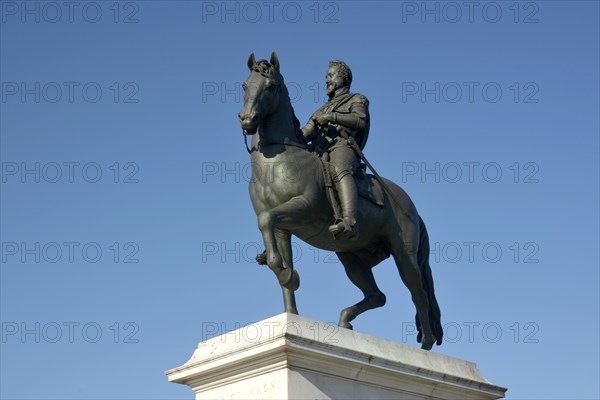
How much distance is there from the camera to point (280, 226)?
11.7m

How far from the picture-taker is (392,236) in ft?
42.7

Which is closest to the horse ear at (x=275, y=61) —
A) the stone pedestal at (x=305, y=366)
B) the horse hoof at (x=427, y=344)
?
the stone pedestal at (x=305, y=366)

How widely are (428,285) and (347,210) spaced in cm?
232

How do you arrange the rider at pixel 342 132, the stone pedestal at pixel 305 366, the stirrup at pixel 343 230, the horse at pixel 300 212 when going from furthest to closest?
the rider at pixel 342 132
the stirrup at pixel 343 230
the horse at pixel 300 212
the stone pedestal at pixel 305 366

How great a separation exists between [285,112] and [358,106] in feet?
4.23

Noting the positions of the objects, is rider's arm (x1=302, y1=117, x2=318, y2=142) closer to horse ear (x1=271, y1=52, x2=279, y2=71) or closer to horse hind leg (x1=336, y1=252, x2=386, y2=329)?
horse ear (x1=271, y1=52, x2=279, y2=71)

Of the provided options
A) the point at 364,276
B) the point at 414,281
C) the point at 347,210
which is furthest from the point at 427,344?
the point at 347,210

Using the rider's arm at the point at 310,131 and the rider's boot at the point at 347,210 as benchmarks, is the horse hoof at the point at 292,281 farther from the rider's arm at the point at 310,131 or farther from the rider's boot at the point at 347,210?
the rider's arm at the point at 310,131

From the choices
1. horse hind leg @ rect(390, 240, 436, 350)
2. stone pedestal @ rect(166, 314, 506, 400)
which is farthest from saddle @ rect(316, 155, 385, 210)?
stone pedestal @ rect(166, 314, 506, 400)

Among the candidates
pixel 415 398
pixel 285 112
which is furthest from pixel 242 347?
pixel 285 112

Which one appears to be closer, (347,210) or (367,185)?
(347,210)

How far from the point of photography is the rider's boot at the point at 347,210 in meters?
11.9

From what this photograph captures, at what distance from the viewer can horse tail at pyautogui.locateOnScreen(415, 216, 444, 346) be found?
44.7 ft

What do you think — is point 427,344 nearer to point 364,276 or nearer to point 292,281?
point 364,276
